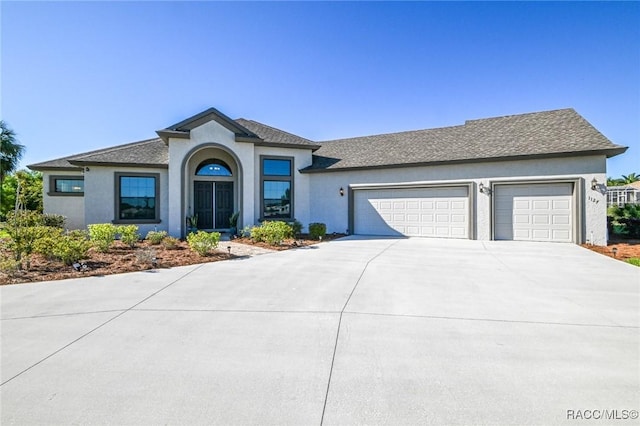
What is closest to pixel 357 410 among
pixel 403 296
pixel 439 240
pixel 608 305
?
pixel 403 296

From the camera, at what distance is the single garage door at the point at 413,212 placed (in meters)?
12.9

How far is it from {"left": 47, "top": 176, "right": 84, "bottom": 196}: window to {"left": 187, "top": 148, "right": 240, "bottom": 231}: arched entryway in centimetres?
820

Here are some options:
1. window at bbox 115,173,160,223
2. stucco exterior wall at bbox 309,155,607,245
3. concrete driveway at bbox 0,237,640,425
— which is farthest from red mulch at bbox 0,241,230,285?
stucco exterior wall at bbox 309,155,607,245

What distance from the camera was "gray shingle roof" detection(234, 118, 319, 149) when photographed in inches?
582

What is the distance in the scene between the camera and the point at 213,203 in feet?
48.0

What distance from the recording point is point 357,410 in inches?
91.1

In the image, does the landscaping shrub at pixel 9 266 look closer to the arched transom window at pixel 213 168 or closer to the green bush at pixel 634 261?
the arched transom window at pixel 213 168

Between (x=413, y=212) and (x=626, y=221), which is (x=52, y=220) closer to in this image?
(x=413, y=212)

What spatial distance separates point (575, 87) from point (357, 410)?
17.9 metres

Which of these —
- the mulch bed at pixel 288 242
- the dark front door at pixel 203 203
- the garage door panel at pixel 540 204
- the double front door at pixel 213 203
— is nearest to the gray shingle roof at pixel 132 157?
the dark front door at pixel 203 203

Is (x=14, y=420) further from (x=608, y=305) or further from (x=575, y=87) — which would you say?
(x=575, y=87)

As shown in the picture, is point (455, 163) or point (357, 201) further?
point (357, 201)

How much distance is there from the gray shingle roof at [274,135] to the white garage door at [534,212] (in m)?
9.38

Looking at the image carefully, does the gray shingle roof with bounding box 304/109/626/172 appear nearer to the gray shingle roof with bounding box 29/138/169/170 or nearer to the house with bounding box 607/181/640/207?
the gray shingle roof with bounding box 29/138/169/170
